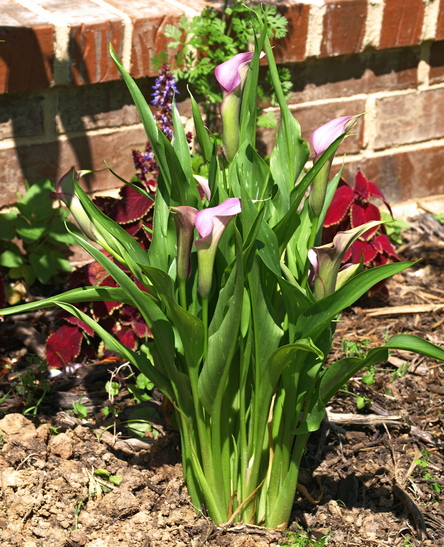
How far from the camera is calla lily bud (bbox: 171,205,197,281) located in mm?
1103

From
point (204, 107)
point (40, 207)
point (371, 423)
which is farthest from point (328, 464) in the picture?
point (204, 107)

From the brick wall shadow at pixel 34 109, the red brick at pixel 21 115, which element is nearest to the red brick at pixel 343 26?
the brick wall shadow at pixel 34 109

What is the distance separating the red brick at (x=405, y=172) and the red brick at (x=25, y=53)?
49.5 inches

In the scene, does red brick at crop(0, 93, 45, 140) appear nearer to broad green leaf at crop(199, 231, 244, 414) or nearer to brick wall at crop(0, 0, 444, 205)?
brick wall at crop(0, 0, 444, 205)

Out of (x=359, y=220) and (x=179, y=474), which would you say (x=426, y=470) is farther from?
(x=359, y=220)

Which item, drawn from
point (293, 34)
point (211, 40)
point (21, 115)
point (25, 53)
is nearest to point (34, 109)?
point (21, 115)

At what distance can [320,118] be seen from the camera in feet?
8.71

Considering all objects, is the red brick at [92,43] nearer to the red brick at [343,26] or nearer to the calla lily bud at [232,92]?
the red brick at [343,26]

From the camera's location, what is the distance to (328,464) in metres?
1.67

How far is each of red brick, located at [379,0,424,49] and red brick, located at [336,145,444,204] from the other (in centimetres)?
44

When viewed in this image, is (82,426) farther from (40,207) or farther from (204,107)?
(204,107)

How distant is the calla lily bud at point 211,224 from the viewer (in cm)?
106

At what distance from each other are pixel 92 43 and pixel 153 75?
0.22 meters

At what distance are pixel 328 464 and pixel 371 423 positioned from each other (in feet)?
0.60
